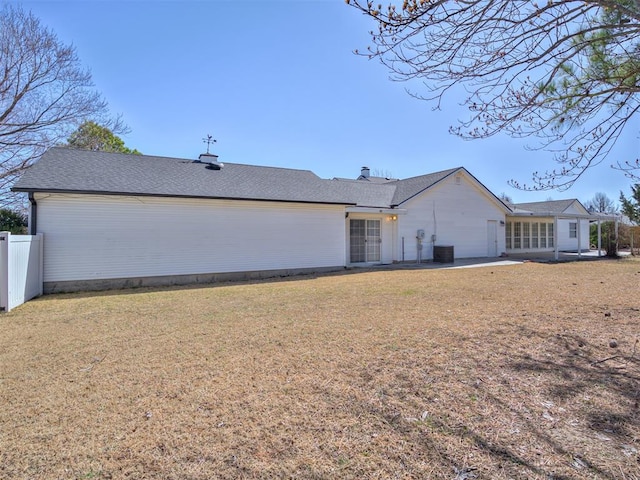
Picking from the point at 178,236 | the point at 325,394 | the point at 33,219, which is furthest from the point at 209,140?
the point at 325,394

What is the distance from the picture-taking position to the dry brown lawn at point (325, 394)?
228 centimetres

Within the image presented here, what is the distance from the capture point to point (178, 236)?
1105 centimetres

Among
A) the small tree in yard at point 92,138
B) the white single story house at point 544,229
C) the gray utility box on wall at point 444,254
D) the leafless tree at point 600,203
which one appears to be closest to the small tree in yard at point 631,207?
the white single story house at point 544,229

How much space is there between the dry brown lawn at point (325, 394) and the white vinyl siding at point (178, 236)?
11.6 ft

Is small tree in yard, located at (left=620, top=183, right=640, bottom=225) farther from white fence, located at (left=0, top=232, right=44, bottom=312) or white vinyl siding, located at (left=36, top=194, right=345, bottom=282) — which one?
white fence, located at (left=0, top=232, right=44, bottom=312)

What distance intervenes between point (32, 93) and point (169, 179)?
1142 centimetres

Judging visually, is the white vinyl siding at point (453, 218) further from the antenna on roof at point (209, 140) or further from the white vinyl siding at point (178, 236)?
the antenna on roof at point (209, 140)

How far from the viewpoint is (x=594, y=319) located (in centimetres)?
579

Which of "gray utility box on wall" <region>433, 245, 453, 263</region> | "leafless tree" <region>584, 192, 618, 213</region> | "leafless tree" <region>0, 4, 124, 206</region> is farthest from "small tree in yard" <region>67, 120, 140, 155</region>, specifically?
"leafless tree" <region>584, 192, 618, 213</region>

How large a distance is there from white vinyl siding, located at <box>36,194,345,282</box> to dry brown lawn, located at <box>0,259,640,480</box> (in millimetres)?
3536

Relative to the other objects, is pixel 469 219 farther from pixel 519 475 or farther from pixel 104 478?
pixel 104 478

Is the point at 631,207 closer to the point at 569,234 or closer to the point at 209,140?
the point at 569,234

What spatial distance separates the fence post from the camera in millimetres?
7078

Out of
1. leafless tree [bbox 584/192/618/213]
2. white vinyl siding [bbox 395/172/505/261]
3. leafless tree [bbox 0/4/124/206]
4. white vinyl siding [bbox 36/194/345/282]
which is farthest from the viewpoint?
leafless tree [bbox 584/192/618/213]
